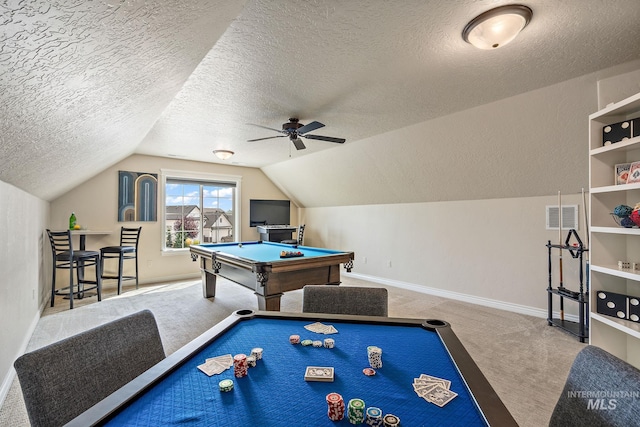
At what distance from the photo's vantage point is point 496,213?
420cm

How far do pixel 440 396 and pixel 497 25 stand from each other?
6.69ft

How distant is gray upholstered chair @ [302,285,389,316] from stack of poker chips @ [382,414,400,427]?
972 mm

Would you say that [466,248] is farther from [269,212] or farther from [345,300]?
[269,212]

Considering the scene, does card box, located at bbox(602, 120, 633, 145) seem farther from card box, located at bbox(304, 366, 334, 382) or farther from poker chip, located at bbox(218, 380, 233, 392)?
poker chip, located at bbox(218, 380, 233, 392)

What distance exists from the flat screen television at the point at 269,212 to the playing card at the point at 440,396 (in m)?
6.32

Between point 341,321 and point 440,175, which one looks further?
point 440,175

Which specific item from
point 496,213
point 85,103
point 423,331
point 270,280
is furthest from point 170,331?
point 496,213

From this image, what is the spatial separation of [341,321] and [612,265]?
2.28m

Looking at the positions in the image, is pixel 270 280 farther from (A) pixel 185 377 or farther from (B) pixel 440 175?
(B) pixel 440 175

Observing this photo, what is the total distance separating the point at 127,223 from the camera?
17.7 ft

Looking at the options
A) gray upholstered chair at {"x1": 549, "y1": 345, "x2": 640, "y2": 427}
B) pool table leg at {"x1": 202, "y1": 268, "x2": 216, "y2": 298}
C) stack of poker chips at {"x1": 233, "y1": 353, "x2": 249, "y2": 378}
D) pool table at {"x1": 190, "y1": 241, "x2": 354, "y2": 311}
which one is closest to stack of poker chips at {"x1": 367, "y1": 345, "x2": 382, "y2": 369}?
stack of poker chips at {"x1": 233, "y1": 353, "x2": 249, "y2": 378}

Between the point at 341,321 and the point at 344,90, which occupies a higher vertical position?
the point at 344,90

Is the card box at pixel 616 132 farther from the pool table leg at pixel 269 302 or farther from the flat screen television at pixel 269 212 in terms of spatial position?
the flat screen television at pixel 269 212

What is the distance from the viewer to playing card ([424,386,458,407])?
0.87 meters
